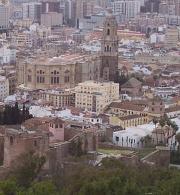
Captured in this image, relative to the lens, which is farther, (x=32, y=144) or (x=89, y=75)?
(x=89, y=75)

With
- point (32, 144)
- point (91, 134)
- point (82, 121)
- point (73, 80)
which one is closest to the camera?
point (32, 144)

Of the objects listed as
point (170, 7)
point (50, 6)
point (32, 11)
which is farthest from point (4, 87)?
point (170, 7)

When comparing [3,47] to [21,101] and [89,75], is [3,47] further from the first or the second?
[21,101]

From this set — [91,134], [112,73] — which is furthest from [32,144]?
[112,73]

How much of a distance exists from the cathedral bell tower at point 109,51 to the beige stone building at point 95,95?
134 inches

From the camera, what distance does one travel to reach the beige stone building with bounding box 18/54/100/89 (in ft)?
94.7

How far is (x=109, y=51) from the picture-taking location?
30.9 meters

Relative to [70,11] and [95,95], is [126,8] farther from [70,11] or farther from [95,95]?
[95,95]

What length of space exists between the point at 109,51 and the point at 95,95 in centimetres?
485

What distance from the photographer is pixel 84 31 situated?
55.2m

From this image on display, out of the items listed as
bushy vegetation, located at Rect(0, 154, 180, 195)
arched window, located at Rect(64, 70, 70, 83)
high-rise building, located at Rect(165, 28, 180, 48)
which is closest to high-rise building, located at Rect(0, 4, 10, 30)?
high-rise building, located at Rect(165, 28, 180, 48)

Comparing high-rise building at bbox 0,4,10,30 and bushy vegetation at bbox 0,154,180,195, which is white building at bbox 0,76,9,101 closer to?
bushy vegetation at bbox 0,154,180,195

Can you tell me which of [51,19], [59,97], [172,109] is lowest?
[172,109]

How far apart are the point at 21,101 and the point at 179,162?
826cm
